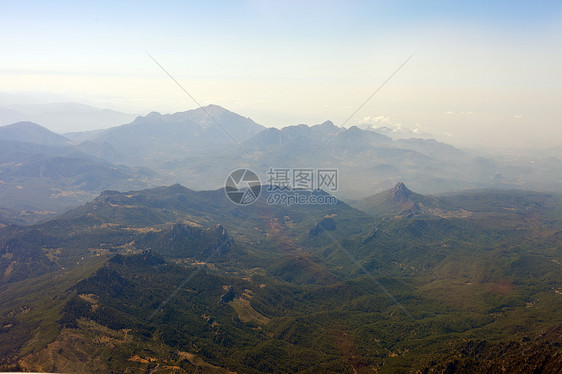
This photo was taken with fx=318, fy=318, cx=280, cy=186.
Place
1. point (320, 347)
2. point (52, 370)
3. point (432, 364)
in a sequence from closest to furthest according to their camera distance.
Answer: point (52, 370), point (432, 364), point (320, 347)

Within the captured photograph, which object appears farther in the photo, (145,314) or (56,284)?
(56,284)

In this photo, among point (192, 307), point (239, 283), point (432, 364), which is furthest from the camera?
point (239, 283)

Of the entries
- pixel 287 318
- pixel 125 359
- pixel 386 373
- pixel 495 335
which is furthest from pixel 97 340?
pixel 495 335

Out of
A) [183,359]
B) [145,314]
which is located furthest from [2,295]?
[183,359]

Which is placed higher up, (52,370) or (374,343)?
(52,370)

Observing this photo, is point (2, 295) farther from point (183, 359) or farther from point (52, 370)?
point (183, 359)

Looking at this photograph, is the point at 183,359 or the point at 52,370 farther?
the point at 183,359

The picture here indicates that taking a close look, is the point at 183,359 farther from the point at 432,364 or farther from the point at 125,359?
the point at 432,364

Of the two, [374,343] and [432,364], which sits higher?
[432,364]

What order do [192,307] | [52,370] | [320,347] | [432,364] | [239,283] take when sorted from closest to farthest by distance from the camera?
[52,370] → [432,364] → [320,347] → [192,307] → [239,283]
